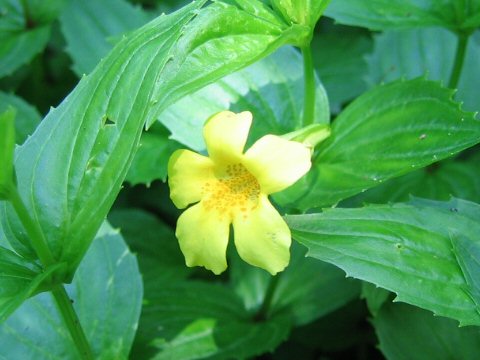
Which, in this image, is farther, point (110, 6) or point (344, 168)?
point (110, 6)

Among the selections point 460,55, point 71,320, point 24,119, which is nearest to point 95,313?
point 71,320

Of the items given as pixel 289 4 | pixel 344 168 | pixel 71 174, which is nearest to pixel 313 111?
pixel 344 168

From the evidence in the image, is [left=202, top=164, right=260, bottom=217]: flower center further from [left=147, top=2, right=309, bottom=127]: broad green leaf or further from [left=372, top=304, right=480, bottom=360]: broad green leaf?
[left=372, top=304, right=480, bottom=360]: broad green leaf

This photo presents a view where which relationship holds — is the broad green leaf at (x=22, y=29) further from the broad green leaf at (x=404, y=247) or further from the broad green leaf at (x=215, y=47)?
the broad green leaf at (x=404, y=247)

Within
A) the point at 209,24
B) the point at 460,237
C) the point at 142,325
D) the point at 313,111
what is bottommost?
the point at 142,325

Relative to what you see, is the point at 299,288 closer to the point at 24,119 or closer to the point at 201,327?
the point at 201,327

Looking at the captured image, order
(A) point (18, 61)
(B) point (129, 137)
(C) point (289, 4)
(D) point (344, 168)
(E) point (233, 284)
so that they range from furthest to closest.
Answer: (A) point (18, 61)
(E) point (233, 284)
(D) point (344, 168)
(C) point (289, 4)
(B) point (129, 137)

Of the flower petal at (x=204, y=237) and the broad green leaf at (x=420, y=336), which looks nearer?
the flower petal at (x=204, y=237)

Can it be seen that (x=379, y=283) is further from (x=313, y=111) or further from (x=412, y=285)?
(x=313, y=111)

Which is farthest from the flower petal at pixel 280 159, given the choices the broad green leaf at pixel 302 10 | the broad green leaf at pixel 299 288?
the broad green leaf at pixel 299 288
